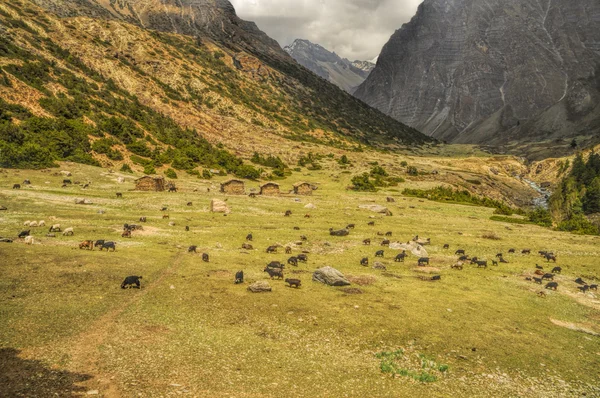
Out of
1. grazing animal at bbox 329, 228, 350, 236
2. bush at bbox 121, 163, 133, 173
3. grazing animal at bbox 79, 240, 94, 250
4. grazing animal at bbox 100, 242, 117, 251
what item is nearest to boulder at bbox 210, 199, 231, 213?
grazing animal at bbox 329, 228, 350, 236

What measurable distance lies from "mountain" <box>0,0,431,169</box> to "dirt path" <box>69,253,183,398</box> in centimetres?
5821

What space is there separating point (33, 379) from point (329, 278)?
61.5ft

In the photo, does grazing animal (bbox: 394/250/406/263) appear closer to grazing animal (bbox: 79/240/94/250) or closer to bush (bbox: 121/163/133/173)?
grazing animal (bbox: 79/240/94/250)

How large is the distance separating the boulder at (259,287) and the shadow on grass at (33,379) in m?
11.6

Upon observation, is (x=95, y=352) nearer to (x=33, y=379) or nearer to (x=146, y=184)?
(x=33, y=379)

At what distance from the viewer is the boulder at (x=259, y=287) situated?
24500 mm

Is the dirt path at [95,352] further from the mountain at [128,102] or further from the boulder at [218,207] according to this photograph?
the mountain at [128,102]

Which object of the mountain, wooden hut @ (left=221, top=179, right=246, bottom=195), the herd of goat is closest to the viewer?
the herd of goat

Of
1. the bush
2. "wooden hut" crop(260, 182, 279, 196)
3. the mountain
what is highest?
the mountain

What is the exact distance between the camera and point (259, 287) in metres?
24.6

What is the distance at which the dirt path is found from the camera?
43.8ft

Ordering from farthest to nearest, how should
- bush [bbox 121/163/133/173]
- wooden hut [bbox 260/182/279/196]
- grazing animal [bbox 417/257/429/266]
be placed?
bush [bbox 121/163/133/173]
wooden hut [bbox 260/182/279/196]
grazing animal [bbox 417/257/429/266]

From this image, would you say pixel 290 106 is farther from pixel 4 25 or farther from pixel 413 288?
pixel 413 288

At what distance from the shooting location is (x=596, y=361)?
19.6 meters
